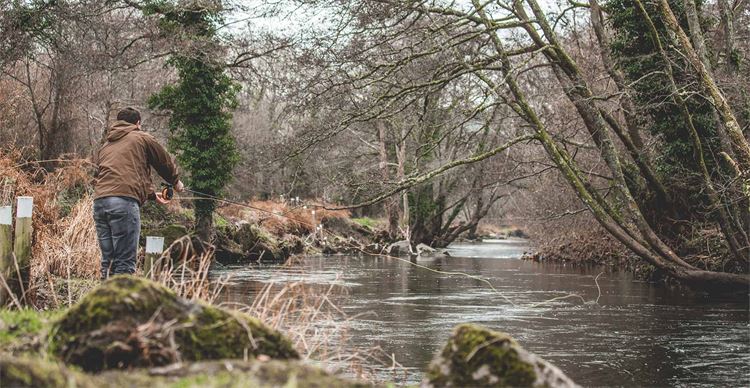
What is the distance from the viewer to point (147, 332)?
13.1 feet

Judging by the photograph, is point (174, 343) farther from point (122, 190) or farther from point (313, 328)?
point (122, 190)

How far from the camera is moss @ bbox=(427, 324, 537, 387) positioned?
4.01 m

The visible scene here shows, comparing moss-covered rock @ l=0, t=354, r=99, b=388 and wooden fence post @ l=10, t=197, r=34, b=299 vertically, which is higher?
wooden fence post @ l=10, t=197, r=34, b=299

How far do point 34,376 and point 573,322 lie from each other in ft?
35.4

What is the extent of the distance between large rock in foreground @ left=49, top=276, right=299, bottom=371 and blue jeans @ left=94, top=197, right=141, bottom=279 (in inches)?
166

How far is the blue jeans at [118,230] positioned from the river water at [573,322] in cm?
119

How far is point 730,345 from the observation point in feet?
35.7

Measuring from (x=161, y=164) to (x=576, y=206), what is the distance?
20065 mm

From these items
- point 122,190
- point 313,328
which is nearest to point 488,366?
point 313,328

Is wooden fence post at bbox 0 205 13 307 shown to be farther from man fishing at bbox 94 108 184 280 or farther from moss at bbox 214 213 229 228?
moss at bbox 214 213 229 228

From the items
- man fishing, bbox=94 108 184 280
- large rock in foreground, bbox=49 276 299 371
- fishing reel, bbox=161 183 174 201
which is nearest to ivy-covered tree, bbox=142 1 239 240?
fishing reel, bbox=161 183 174 201

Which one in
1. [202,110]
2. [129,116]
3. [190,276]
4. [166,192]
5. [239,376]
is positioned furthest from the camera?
[202,110]

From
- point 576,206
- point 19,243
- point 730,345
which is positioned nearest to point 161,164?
point 19,243

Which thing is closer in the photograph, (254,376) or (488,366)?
(254,376)
